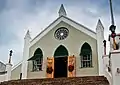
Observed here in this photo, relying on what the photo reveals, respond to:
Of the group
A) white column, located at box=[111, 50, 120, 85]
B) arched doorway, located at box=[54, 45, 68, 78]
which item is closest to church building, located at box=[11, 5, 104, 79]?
arched doorway, located at box=[54, 45, 68, 78]

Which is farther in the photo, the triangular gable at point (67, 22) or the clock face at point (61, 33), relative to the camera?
the clock face at point (61, 33)

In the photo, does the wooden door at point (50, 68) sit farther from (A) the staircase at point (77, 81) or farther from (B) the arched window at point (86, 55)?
(A) the staircase at point (77, 81)

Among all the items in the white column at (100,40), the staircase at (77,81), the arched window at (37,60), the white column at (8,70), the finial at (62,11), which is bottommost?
the staircase at (77,81)

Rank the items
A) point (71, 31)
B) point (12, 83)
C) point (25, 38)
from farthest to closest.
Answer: point (25, 38) → point (71, 31) → point (12, 83)

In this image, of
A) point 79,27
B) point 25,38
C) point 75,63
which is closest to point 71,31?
point 79,27

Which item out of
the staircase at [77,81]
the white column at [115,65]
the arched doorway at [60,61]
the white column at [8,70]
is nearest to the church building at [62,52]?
the arched doorway at [60,61]

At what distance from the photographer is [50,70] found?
19172mm

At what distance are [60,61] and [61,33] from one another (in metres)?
2.33

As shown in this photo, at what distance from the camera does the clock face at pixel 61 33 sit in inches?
792

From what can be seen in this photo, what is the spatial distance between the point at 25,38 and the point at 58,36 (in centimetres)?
306

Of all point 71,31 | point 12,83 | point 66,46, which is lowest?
point 12,83

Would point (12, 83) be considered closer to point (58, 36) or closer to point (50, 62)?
point (50, 62)

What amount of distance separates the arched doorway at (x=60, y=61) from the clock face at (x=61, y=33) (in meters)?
0.85

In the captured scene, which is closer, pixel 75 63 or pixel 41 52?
pixel 75 63
